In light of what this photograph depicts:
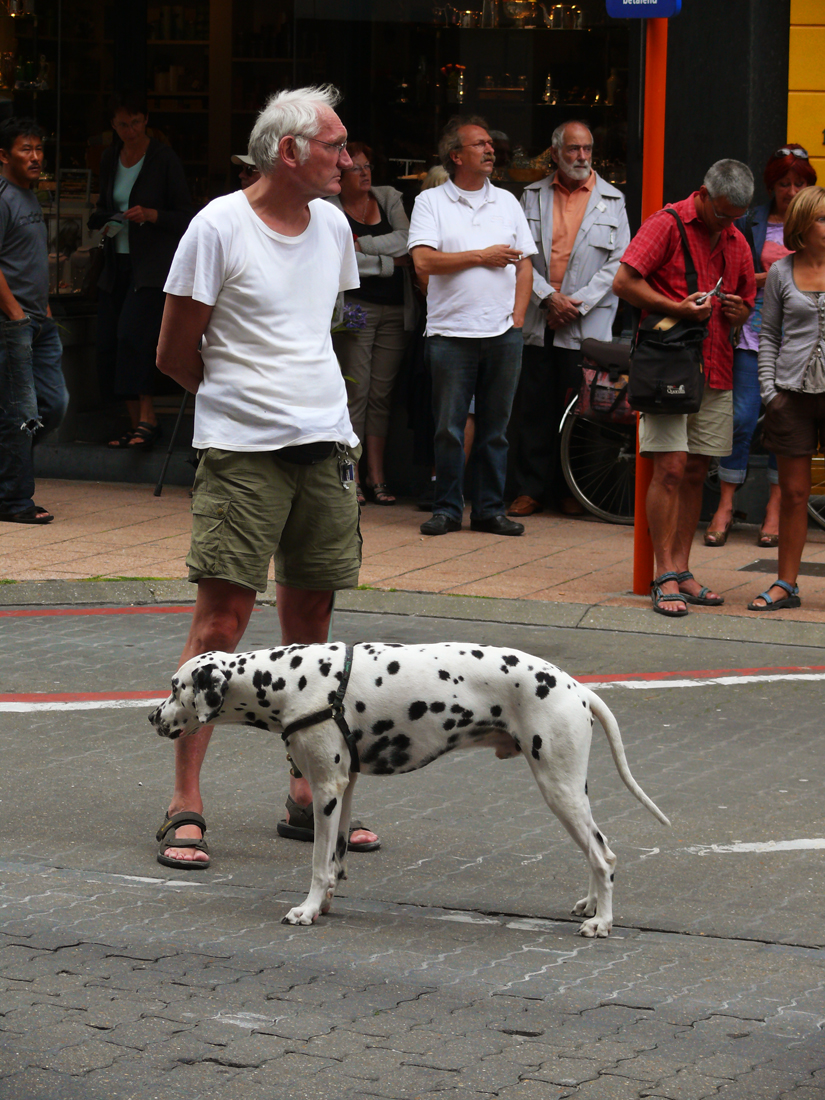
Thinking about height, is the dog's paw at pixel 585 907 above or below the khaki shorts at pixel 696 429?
below

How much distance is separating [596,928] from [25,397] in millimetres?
7072

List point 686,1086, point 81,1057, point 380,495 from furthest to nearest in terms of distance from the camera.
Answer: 1. point 380,495
2. point 81,1057
3. point 686,1086

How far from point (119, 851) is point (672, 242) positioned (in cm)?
460

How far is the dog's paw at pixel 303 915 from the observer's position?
184 inches

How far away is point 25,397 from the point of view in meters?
10.7

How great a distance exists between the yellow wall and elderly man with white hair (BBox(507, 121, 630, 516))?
1.27 m

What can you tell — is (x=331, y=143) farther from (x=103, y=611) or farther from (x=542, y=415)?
(x=542, y=415)

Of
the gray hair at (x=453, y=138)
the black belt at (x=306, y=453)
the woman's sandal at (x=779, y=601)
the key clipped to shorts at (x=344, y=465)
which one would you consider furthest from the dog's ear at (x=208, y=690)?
the gray hair at (x=453, y=138)

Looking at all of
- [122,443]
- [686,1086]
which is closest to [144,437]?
[122,443]

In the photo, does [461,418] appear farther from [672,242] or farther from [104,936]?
[104,936]

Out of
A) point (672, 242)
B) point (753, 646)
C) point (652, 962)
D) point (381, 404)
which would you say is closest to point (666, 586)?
point (753, 646)

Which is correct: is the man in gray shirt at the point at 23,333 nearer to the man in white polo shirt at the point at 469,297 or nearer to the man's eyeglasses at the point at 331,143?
the man in white polo shirt at the point at 469,297

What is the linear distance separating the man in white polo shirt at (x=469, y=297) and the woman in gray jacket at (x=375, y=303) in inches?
33.9

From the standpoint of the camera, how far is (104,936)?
4.57 metres
